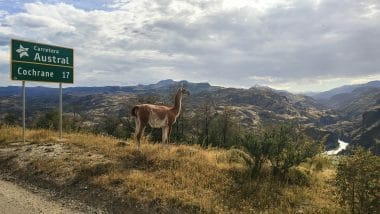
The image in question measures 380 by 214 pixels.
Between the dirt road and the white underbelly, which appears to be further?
the white underbelly

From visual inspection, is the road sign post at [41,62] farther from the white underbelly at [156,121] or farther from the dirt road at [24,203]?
the dirt road at [24,203]

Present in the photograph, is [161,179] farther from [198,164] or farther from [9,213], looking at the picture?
[9,213]

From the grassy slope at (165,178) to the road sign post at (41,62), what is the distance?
176 inches

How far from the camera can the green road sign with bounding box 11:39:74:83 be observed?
66.4 ft

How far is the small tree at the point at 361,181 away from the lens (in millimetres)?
10133

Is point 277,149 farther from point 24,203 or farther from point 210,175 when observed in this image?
point 24,203

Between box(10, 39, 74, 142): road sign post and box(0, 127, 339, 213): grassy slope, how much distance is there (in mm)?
4480

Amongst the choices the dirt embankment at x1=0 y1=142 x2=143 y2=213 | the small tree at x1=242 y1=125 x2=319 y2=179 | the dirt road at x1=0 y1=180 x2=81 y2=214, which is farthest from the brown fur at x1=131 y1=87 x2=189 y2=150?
the dirt road at x1=0 y1=180 x2=81 y2=214

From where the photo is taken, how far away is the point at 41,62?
69.8ft

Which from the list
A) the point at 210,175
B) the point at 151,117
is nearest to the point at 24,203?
the point at 210,175

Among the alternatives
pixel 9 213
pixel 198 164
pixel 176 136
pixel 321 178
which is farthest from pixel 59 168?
pixel 176 136

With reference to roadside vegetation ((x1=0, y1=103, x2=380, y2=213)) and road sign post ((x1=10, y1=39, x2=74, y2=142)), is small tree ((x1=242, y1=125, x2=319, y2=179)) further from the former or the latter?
road sign post ((x1=10, y1=39, x2=74, y2=142))

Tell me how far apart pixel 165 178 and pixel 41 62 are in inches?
478

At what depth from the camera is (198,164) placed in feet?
46.6
